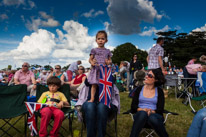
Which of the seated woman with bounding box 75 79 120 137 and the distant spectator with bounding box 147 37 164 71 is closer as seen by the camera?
the seated woman with bounding box 75 79 120 137

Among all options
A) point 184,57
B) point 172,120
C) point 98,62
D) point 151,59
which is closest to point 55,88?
point 98,62

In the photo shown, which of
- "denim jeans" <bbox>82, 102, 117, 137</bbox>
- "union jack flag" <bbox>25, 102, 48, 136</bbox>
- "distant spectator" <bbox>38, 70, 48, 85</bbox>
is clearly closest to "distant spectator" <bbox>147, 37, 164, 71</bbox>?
"denim jeans" <bbox>82, 102, 117, 137</bbox>

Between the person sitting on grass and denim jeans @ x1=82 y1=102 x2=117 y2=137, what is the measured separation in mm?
544

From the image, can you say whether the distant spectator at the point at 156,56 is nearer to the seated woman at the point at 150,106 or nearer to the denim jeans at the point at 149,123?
the seated woman at the point at 150,106

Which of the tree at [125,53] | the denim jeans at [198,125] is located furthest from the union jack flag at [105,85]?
the tree at [125,53]

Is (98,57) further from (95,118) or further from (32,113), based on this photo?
(32,113)

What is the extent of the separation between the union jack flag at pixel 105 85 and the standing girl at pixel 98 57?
0.35 feet

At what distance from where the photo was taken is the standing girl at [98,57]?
113 inches

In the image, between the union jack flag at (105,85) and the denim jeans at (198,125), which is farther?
the union jack flag at (105,85)

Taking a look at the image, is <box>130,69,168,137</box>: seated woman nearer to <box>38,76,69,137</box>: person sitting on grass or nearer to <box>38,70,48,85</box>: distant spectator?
<box>38,76,69,137</box>: person sitting on grass

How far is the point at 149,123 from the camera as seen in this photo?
2.55 metres

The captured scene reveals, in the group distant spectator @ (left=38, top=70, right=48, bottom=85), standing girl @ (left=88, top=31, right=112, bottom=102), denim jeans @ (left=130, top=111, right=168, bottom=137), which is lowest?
denim jeans @ (left=130, top=111, right=168, bottom=137)

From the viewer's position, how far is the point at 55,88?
332cm

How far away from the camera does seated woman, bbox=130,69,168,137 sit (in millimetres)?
2482
